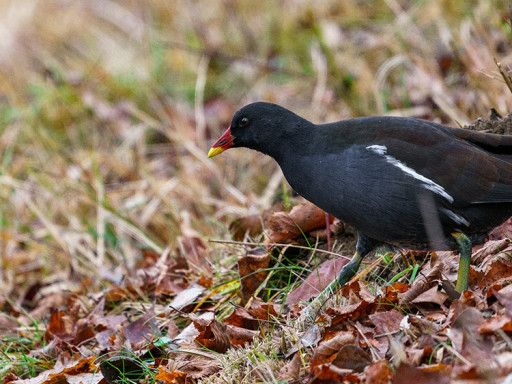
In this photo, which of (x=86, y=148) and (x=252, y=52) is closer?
(x=86, y=148)

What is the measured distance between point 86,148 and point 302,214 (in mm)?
3800

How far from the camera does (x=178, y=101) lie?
7.59 metres

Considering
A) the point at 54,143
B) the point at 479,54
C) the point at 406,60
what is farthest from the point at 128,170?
the point at 479,54

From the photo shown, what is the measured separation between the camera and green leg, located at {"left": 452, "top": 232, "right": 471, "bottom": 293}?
2.99m

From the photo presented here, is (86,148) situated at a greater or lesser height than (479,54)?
lesser

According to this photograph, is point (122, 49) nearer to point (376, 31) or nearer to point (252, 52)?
point (252, 52)

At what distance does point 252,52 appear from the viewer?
26.6 feet

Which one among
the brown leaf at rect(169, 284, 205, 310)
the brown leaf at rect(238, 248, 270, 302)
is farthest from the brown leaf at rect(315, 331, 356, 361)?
the brown leaf at rect(169, 284, 205, 310)

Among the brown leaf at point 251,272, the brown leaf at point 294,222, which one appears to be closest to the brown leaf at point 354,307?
the brown leaf at point 251,272

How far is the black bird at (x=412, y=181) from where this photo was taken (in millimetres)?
3061

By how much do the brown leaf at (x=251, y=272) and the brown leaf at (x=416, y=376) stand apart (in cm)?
149

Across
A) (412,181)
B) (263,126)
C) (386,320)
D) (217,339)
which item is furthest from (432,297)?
(263,126)

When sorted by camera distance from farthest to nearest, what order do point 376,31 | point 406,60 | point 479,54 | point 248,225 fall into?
1. point 376,31
2. point 406,60
3. point 479,54
4. point 248,225

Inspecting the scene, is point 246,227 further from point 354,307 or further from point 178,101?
point 178,101
